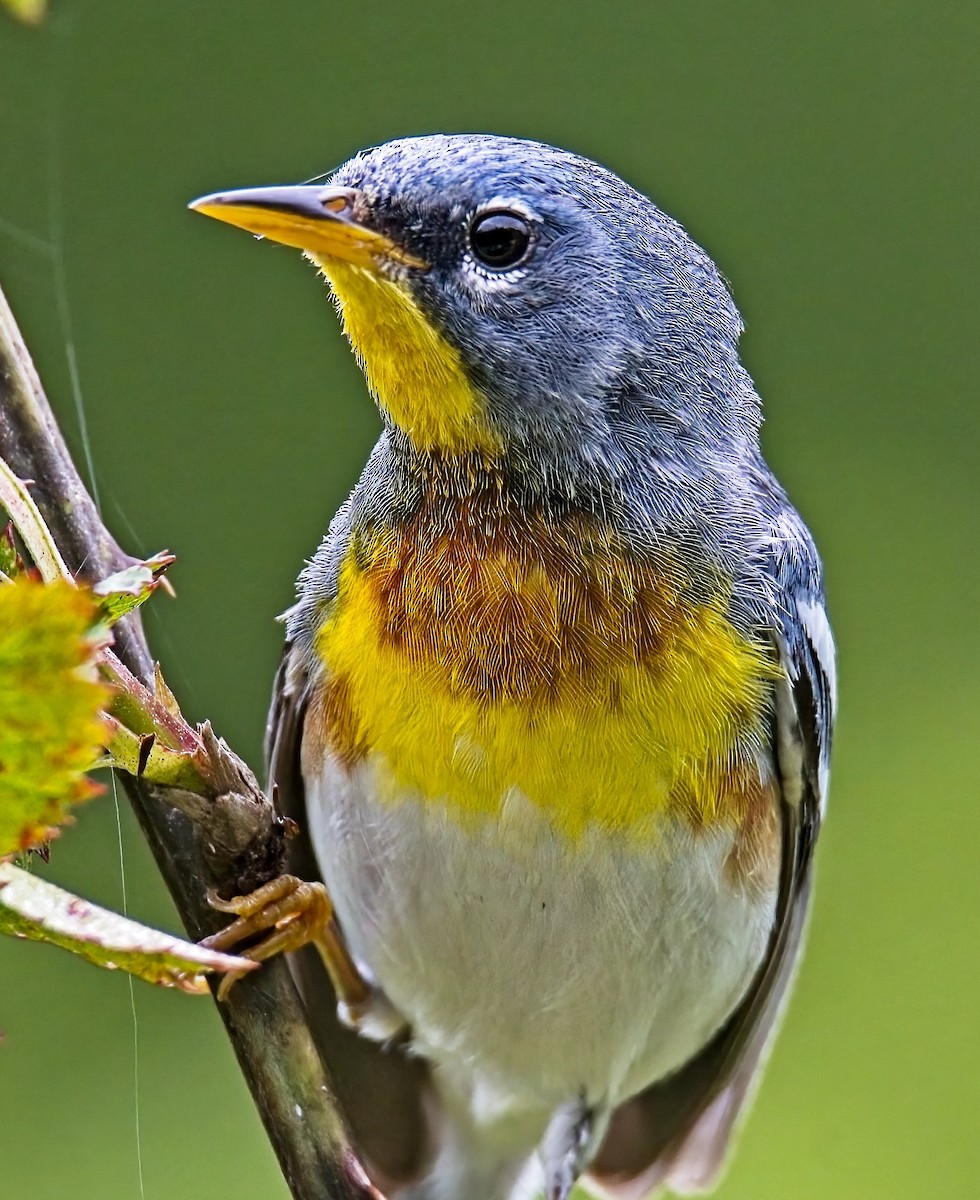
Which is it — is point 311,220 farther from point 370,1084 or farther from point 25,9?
point 370,1084

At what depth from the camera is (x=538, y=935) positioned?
2.01 metres

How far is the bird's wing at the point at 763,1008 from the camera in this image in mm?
2012

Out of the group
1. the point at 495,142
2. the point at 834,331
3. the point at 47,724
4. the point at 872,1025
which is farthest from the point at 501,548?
the point at 834,331

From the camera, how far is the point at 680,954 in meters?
2.08

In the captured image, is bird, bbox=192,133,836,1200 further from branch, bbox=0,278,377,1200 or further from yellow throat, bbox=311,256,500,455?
branch, bbox=0,278,377,1200

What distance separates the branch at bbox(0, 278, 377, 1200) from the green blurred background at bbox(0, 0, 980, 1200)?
1.57 metres

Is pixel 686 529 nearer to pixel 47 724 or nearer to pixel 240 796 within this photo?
pixel 240 796

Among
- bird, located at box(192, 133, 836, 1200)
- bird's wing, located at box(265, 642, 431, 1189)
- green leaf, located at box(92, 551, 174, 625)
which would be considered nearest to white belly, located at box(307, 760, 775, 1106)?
bird, located at box(192, 133, 836, 1200)

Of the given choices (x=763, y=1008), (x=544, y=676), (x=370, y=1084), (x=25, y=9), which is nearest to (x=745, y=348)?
(x=763, y=1008)

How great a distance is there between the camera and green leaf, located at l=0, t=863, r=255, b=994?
678 mm

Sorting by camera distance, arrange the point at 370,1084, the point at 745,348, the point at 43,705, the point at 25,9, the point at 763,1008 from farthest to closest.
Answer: the point at 745,348
the point at 370,1084
the point at 763,1008
the point at 25,9
the point at 43,705

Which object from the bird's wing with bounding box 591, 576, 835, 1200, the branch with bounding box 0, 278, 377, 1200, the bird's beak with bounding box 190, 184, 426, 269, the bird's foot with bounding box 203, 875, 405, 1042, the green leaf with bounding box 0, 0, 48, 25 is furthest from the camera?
the bird's wing with bounding box 591, 576, 835, 1200

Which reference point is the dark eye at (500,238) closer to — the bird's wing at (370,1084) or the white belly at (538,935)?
the white belly at (538,935)

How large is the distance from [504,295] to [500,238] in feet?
0.23
